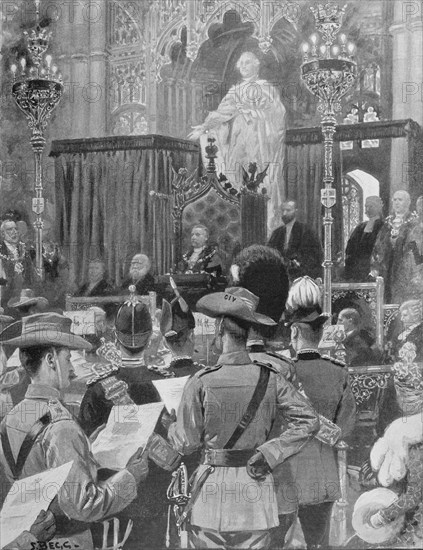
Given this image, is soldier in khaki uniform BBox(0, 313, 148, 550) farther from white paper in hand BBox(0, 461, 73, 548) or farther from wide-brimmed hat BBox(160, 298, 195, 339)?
wide-brimmed hat BBox(160, 298, 195, 339)

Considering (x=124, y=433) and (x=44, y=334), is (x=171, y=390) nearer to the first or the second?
(x=124, y=433)

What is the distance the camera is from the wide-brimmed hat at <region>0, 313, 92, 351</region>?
22.8 feet

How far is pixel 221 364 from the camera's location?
6.88 m

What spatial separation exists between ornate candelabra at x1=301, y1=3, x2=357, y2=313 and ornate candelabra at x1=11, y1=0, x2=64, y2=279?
1972 mm

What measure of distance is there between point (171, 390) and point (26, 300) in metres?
1.40

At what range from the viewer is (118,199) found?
7.68 m

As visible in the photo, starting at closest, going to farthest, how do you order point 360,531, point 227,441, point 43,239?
point 227,441
point 360,531
point 43,239

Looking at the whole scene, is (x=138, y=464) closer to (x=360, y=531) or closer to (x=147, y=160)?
(x=360, y=531)

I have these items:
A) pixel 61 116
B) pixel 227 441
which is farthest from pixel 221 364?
pixel 61 116

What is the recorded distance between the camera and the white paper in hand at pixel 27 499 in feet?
22.0

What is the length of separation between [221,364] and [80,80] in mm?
2570

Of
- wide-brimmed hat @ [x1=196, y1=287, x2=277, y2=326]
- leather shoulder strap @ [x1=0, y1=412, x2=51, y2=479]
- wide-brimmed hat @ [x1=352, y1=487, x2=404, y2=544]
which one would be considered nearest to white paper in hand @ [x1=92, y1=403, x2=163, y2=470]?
leather shoulder strap @ [x1=0, y1=412, x2=51, y2=479]

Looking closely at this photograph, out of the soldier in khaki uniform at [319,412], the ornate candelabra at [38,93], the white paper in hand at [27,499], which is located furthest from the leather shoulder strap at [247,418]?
the ornate candelabra at [38,93]

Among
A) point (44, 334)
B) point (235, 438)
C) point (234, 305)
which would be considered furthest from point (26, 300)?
point (235, 438)
